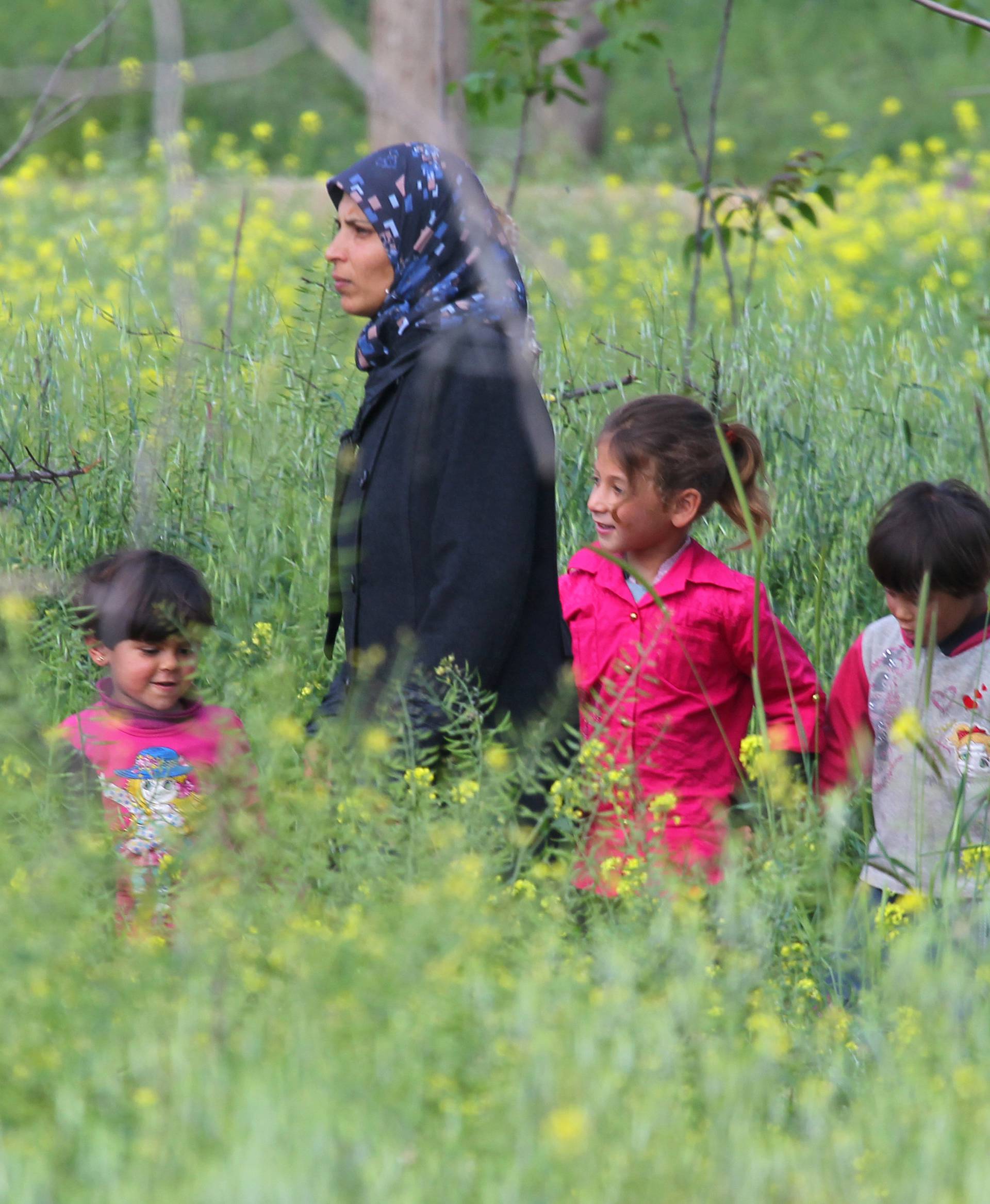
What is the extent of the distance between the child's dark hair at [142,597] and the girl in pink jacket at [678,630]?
0.68 meters

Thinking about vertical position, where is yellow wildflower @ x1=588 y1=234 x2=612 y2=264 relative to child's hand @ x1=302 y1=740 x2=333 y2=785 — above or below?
above

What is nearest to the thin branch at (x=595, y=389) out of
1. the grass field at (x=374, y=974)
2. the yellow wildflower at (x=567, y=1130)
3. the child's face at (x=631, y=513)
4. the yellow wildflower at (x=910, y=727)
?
the grass field at (x=374, y=974)

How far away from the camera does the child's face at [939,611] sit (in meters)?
2.59

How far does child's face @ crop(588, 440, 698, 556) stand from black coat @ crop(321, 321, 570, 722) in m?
0.27

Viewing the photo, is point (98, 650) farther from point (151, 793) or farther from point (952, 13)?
point (952, 13)

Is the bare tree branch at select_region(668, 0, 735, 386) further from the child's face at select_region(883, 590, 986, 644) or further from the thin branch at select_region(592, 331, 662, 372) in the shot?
the child's face at select_region(883, 590, 986, 644)

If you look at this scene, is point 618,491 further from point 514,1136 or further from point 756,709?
point 514,1136

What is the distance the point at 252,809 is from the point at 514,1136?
0.79 metres

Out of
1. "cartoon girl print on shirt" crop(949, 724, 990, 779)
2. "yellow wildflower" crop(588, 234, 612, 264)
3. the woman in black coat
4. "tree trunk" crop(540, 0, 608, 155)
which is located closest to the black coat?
the woman in black coat

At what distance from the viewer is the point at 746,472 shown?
2.79 m

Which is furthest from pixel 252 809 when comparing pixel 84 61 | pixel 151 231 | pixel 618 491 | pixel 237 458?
pixel 84 61

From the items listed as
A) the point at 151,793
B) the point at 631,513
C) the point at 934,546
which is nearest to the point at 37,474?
the point at 151,793

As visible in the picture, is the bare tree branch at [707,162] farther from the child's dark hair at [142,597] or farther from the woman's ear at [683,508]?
the child's dark hair at [142,597]

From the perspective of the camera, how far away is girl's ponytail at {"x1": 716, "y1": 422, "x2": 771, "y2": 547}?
277 centimetres
